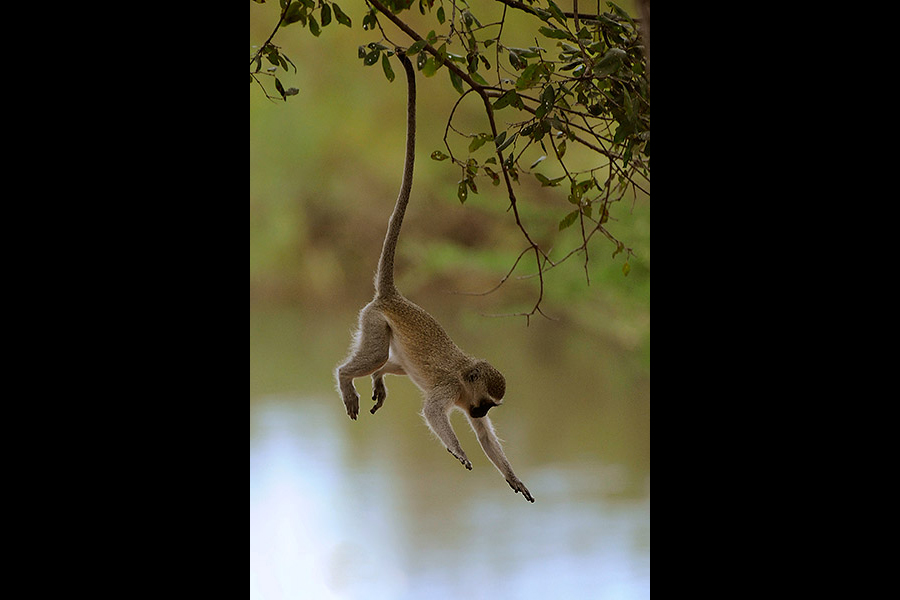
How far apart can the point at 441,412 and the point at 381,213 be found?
3144mm

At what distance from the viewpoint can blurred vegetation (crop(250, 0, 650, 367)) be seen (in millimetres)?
3711

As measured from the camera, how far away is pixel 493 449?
5.88 feet

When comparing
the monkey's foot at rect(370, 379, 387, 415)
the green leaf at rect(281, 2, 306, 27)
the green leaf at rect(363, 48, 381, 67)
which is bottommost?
the monkey's foot at rect(370, 379, 387, 415)

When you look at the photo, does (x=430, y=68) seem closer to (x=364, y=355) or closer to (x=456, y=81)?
(x=456, y=81)

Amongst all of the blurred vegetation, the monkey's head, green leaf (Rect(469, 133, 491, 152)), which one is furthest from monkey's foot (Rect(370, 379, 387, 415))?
the blurred vegetation

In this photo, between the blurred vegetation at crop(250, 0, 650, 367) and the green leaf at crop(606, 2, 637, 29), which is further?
the blurred vegetation at crop(250, 0, 650, 367)

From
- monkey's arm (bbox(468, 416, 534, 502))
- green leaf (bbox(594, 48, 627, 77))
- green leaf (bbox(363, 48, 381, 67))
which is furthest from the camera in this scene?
monkey's arm (bbox(468, 416, 534, 502))

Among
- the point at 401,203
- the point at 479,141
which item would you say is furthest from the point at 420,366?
the point at 479,141

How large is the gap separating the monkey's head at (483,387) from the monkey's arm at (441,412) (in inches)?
1.6

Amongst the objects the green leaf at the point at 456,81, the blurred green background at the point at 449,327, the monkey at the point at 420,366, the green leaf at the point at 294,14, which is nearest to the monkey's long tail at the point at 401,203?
the monkey at the point at 420,366

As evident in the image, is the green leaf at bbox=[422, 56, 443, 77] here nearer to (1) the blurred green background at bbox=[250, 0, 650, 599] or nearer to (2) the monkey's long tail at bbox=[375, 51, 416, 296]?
(2) the monkey's long tail at bbox=[375, 51, 416, 296]
